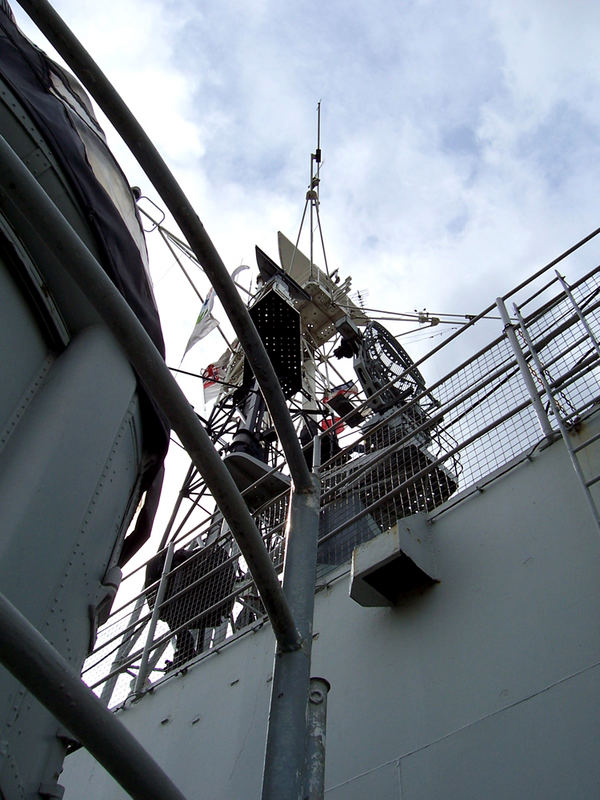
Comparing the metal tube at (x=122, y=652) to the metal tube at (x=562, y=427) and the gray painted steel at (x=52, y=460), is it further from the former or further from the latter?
the metal tube at (x=562, y=427)

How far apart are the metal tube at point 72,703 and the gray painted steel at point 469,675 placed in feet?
7.83

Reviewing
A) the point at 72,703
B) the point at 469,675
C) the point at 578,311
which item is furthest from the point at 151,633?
the point at 72,703

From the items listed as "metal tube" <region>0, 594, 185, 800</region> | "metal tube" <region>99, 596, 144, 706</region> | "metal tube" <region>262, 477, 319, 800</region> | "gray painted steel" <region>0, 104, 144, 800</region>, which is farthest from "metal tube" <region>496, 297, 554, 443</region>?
"metal tube" <region>99, 596, 144, 706</region>

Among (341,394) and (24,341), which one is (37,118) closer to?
(24,341)

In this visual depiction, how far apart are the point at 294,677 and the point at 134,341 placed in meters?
1.27

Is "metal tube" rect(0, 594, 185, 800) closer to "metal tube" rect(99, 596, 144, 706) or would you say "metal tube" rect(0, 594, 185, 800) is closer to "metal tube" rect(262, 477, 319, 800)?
"metal tube" rect(262, 477, 319, 800)

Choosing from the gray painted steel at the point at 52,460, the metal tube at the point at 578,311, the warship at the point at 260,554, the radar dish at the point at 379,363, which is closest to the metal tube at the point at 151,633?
the warship at the point at 260,554

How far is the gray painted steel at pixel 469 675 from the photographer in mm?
3324

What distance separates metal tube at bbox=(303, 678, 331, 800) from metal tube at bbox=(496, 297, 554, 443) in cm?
294

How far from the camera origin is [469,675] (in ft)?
12.7

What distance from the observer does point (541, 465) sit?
4566 mm

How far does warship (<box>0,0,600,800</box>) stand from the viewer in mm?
2123

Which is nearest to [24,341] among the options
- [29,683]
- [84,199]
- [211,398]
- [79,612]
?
[84,199]

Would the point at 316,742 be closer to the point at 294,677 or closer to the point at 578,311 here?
the point at 294,677
